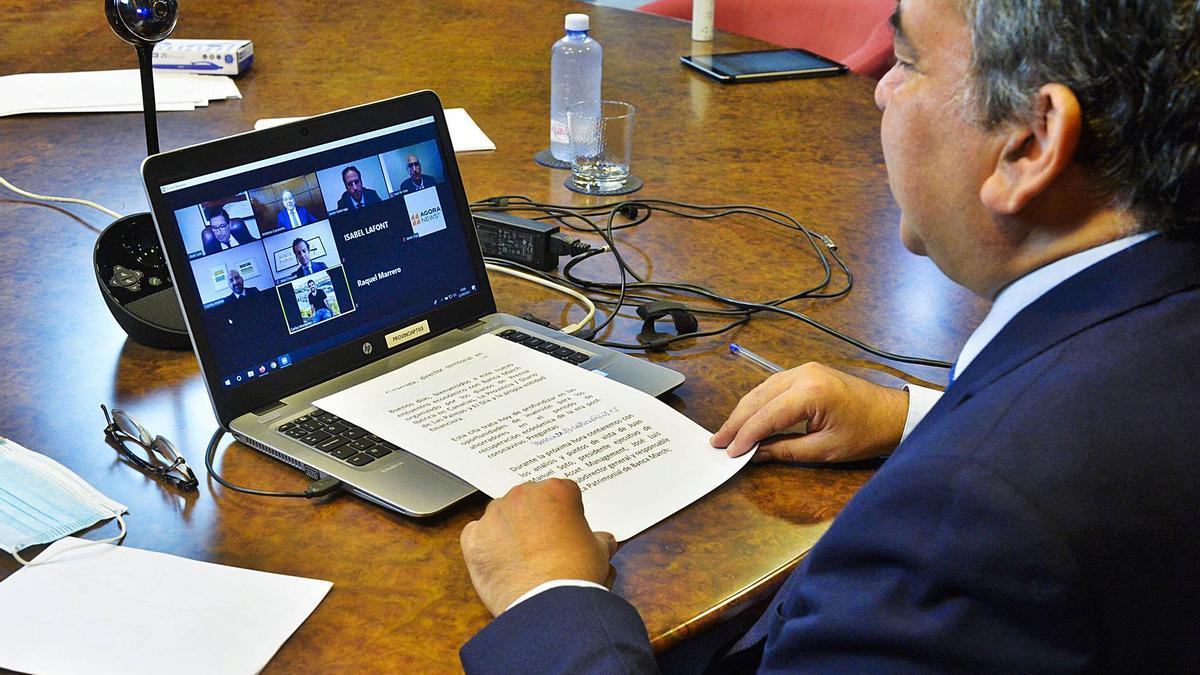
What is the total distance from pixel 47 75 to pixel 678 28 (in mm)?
1412

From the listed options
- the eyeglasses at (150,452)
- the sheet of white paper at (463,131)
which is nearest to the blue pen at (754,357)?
the eyeglasses at (150,452)

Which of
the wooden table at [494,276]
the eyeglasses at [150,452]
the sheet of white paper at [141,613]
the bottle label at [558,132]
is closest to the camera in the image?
the sheet of white paper at [141,613]

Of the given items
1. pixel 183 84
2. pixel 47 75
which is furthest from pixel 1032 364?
pixel 47 75

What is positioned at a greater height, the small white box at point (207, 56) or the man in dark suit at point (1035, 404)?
the man in dark suit at point (1035, 404)

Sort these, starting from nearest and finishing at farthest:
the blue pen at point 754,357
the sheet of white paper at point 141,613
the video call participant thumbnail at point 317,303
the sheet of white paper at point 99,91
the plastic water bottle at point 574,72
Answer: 1. the sheet of white paper at point 141,613
2. the video call participant thumbnail at point 317,303
3. the blue pen at point 754,357
4. the plastic water bottle at point 574,72
5. the sheet of white paper at point 99,91

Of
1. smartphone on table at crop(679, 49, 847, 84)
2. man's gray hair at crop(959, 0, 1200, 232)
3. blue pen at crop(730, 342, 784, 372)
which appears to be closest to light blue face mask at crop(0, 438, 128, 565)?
blue pen at crop(730, 342, 784, 372)

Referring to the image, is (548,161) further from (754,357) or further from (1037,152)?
(1037,152)

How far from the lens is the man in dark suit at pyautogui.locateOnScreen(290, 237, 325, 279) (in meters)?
1.13

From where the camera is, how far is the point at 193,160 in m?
1.06

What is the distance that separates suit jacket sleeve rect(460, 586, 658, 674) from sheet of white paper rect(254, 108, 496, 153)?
1.20 meters

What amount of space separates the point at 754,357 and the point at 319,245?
0.49 meters

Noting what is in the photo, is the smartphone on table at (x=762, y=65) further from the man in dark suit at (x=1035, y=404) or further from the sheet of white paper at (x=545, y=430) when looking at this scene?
the man in dark suit at (x=1035, y=404)

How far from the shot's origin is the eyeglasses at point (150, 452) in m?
1.04

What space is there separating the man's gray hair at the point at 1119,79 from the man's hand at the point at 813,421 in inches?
15.1
